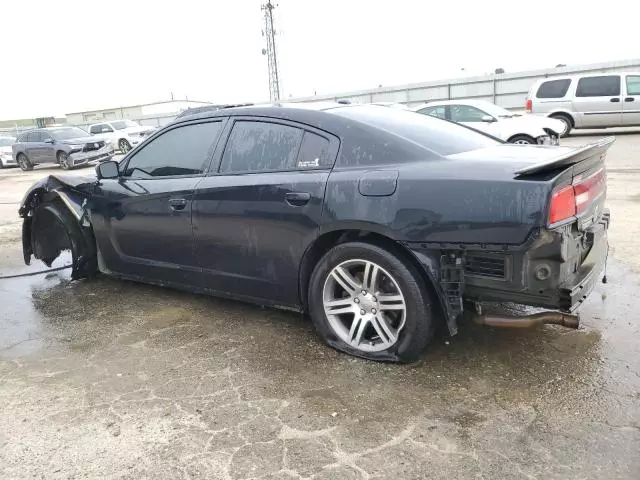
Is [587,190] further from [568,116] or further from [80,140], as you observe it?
[80,140]

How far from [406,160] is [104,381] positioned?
Answer: 2.18 meters

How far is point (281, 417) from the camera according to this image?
9.04 ft

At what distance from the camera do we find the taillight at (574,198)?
8.65ft

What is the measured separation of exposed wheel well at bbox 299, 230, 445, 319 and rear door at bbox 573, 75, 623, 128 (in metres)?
15.6

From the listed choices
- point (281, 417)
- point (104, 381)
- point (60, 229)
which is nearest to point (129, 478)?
point (281, 417)

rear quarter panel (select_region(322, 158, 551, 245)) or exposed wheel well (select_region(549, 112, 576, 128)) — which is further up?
exposed wheel well (select_region(549, 112, 576, 128))

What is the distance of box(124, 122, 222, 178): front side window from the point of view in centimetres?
399

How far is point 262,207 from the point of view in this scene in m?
3.52

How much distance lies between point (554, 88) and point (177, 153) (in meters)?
15.4

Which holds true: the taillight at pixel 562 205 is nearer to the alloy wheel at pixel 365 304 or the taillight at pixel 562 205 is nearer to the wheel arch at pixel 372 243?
the wheel arch at pixel 372 243

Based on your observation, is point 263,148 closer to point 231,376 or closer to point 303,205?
point 303,205

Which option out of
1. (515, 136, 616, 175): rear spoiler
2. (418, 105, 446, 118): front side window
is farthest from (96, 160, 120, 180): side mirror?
(418, 105, 446, 118): front side window

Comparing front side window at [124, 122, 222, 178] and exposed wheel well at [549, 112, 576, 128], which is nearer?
front side window at [124, 122, 222, 178]

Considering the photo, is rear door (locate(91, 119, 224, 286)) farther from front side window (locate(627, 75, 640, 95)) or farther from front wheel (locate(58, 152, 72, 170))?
front side window (locate(627, 75, 640, 95))
